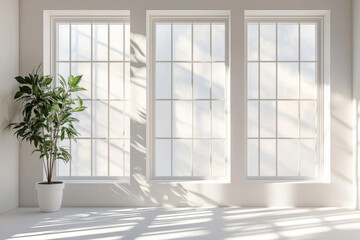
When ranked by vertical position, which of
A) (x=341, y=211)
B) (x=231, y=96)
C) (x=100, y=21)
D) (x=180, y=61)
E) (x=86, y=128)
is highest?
(x=100, y=21)

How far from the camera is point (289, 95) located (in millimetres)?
5340

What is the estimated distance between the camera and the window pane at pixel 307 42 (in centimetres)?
535

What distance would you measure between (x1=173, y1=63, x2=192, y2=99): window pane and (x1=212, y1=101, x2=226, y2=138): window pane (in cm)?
37

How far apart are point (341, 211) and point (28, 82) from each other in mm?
3985

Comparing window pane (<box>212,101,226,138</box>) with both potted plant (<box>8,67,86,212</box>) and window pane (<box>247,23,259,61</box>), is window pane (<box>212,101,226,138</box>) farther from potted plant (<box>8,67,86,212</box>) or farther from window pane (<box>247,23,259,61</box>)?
potted plant (<box>8,67,86,212</box>)

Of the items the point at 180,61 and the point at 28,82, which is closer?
the point at 28,82

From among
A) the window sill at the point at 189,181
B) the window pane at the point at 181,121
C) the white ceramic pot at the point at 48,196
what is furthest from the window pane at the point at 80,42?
the window sill at the point at 189,181

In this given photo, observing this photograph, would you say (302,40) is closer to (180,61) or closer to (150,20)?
(180,61)

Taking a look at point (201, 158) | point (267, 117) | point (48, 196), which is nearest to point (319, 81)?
point (267, 117)

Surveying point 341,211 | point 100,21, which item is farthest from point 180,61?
point 341,211

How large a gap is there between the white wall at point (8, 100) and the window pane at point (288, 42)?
334 cm

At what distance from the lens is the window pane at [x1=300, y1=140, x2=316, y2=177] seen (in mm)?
5328

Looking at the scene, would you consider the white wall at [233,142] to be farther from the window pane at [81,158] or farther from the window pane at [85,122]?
the window pane at [85,122]

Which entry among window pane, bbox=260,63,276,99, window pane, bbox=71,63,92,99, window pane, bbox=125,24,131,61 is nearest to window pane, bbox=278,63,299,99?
window pane, bbox=260,63,276,99
